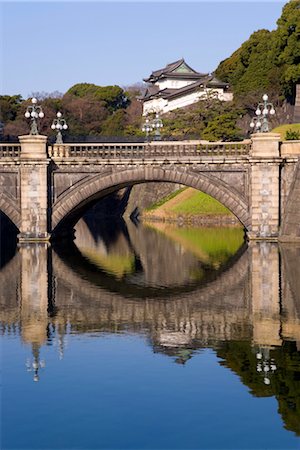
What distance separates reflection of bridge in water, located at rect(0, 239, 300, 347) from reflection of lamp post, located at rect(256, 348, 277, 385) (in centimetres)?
108

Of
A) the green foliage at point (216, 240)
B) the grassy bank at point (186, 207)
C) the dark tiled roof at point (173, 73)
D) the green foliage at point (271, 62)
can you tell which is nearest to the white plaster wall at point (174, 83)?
the dark tiled roof at point (173, 73)

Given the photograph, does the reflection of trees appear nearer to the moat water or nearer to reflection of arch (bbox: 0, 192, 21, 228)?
the moat water

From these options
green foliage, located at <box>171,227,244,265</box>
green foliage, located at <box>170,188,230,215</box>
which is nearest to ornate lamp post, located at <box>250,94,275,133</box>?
green foliage, located at <box>171,227,244,265</box>

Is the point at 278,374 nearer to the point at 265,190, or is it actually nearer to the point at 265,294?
the point at 265,294

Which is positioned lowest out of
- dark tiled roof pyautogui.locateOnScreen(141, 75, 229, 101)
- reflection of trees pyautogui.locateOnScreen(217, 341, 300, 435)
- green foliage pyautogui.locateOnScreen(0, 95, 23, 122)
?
reflection of trees pyautogui.locateOnScreen(217, 341, 300, 435)

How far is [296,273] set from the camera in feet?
133

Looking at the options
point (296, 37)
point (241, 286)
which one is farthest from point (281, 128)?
point (241, 286)

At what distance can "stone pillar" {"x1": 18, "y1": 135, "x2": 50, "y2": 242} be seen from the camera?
57656 millimetres

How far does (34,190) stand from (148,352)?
34.3 metres

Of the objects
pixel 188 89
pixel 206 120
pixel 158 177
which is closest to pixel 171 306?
pixel 158 177

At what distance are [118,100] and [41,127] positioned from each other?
128 feet

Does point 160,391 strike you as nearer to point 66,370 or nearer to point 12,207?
point 66,370

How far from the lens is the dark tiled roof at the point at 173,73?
137375mm

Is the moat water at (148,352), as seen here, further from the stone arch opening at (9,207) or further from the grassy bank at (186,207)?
the grassy bank at (186,207)
